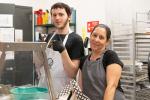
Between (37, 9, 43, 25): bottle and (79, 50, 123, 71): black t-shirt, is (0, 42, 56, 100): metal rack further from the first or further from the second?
(37, 9, 43, 25): bottle

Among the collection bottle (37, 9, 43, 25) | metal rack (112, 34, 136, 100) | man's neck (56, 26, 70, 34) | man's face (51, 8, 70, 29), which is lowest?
metal rack (112, 34, 136, 100)

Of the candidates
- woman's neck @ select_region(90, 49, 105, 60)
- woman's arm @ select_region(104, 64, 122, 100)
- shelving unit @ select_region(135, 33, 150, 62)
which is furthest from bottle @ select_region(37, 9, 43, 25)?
woman's arm @ select_region(104, 64, 122, 100)

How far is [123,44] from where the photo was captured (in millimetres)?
3965

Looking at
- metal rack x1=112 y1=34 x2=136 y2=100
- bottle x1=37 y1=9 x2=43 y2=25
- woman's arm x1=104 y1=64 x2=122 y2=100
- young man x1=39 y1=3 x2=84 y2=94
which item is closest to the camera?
woman's arm x1=104 y1=64 x2=122 y2=100

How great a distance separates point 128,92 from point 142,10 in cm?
133

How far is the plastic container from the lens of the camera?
1.18 metres

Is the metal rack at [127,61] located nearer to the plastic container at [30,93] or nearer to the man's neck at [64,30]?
the man's neck at [64,30]

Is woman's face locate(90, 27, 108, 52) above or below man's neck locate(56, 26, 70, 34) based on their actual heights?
below

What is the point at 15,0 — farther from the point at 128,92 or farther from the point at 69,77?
the point at 69,77

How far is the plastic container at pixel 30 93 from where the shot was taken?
1.18 metres

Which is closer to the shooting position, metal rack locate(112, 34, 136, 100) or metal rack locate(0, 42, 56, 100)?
metal rack locate(0, 42, 56, 100)

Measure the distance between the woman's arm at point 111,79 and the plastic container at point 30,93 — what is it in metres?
0.34

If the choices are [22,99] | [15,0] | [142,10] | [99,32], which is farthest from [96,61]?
[15,0]

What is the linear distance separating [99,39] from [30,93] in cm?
53
